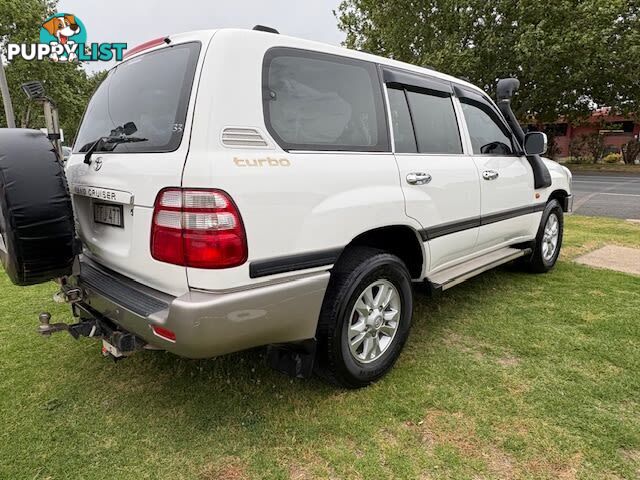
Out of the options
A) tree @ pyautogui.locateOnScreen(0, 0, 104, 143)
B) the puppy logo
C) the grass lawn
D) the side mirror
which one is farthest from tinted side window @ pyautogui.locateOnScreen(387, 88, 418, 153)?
tree @ pyautogui.locateOnScreen(0, 0, 104, 143)

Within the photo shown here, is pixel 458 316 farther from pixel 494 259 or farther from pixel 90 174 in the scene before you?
pixel 90 174

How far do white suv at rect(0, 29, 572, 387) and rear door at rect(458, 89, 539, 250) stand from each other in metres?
0.49

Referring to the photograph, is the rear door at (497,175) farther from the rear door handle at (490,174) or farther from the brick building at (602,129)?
the brick building at (602,129)

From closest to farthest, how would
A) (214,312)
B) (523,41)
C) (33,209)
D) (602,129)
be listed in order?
(214,312) < (33,209) < (523,41) < (602,129)

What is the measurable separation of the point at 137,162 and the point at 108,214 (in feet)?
1.31

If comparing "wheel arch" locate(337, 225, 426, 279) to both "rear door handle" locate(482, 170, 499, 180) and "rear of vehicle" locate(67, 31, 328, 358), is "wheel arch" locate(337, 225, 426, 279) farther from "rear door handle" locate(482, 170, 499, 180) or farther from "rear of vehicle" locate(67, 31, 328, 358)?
"rear door handle" locate(482, 170, 499, 180)

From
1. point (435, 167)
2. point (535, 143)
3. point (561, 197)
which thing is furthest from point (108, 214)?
point (561, 197)

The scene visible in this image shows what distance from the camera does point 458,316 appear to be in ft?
12.2

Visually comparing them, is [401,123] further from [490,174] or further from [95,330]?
[95,330]

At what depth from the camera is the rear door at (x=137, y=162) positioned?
1.97 metres

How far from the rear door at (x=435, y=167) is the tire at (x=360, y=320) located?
387mm

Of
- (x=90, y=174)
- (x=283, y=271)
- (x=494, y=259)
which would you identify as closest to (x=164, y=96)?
(x=90, y=174)

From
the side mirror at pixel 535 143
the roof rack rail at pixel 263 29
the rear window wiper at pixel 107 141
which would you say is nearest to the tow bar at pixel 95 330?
the rear window wiper at pixel 107 141

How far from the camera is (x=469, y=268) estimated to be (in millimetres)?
3453
